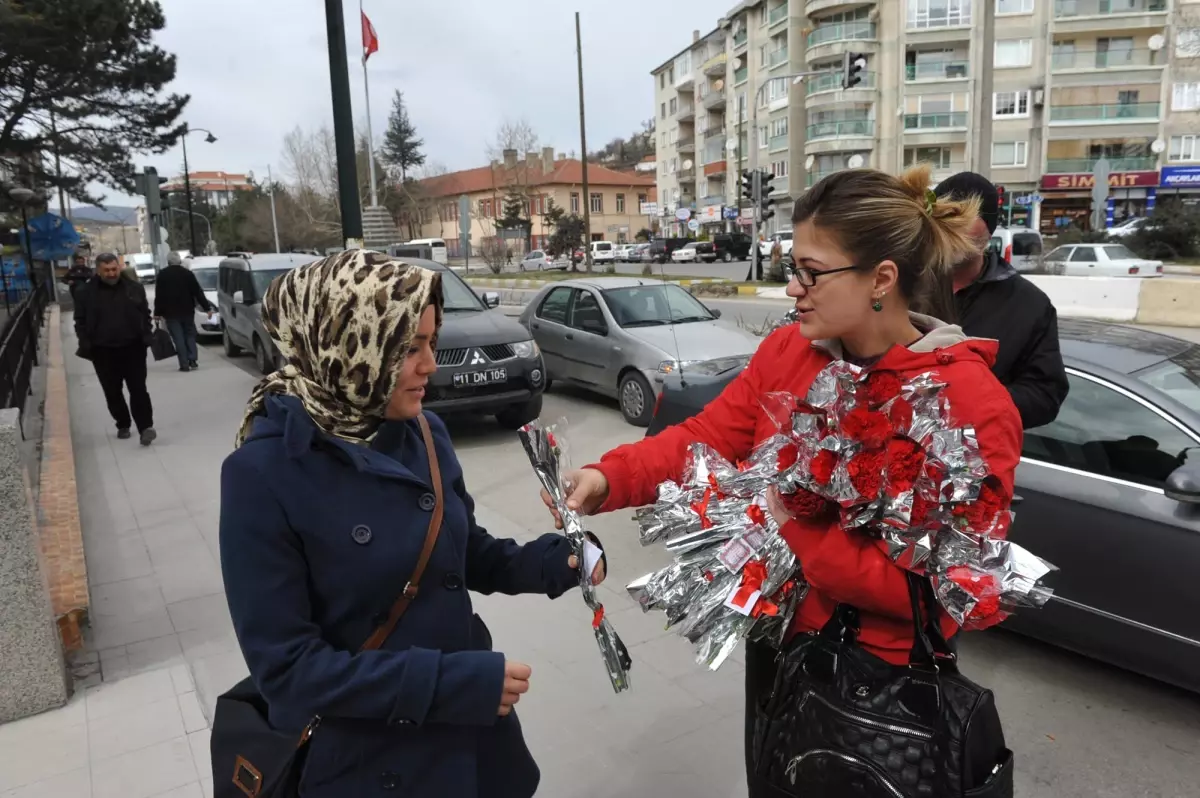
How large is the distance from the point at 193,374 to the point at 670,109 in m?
72.9

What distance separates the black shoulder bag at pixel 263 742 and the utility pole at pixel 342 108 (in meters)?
6.07

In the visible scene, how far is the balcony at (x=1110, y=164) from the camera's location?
149 feet

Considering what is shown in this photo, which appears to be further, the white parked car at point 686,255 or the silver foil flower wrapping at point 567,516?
the white parked car at point 686,255

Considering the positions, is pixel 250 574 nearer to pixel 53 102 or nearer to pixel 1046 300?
pixel 1046 300

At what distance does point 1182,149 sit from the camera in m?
46.0

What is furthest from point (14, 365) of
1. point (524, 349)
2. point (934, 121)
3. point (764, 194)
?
point (934, 121)

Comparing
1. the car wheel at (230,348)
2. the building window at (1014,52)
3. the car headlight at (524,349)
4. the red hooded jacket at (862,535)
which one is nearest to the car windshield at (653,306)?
the car headlight at (524,349)

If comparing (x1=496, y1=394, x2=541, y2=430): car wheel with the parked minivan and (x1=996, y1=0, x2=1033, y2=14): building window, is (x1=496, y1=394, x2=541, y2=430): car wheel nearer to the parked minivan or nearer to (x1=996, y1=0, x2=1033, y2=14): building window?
the parked minivan

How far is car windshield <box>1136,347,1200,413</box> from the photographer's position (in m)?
3.62

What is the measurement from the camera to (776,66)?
55.4 m

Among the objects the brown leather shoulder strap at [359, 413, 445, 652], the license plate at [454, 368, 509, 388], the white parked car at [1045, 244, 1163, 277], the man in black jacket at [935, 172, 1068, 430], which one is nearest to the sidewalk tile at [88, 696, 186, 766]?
the brown leather shoulder strap at [359, 413, 445, 652]

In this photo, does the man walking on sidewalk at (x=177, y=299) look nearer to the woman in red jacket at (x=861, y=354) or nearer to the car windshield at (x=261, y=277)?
the car windshield at (x=261, y=277)

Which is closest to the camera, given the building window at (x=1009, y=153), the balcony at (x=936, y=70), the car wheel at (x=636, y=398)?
the car wheel at (x=636, y=398)

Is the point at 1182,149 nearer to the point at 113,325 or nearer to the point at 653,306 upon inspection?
the point at 653,306
